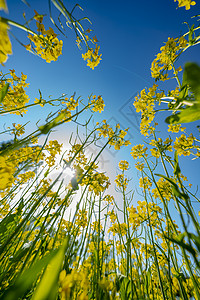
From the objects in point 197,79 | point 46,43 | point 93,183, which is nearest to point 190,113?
point 197,79

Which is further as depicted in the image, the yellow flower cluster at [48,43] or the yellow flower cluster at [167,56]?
the yellow flower cluster at [167,56]

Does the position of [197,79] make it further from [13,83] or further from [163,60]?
[13,83]

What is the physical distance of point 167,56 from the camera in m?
1.47

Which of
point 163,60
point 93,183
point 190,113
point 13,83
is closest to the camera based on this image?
point 190,113

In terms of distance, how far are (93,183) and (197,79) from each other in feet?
3.49

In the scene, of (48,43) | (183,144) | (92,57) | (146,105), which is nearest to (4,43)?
(48,43)

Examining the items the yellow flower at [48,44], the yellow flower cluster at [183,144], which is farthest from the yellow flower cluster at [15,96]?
the yellow flower cluster at [183,144]

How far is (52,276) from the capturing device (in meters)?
0.19

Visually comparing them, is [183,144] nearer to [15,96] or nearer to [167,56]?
[167,56]

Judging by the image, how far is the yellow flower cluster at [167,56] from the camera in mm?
1381

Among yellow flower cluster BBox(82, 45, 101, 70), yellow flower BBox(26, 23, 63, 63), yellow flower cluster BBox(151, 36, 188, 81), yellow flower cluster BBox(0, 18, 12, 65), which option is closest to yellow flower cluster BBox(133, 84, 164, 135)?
yellow flower cluster BBox(151, 36, 188, 81)

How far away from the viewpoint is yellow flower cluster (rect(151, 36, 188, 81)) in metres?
1.38

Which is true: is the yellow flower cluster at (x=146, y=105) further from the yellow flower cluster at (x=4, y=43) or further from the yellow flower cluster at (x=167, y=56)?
Result: the yellow flower cluster at (x=4, y=43)

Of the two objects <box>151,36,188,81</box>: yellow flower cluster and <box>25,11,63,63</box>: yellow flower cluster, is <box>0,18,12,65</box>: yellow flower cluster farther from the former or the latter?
<box>151,36,188,81</box>: yellow flower cluster
